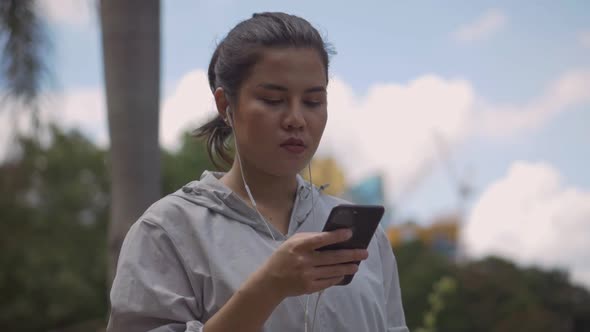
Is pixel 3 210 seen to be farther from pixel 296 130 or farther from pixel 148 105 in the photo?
pixel 296 130

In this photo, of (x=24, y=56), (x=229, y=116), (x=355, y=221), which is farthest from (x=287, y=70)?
(x=24, y=56)

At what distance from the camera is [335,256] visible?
66.6 inches

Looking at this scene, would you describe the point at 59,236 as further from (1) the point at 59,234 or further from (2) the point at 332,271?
(2) the point at 332,271

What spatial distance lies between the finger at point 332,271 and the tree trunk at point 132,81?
3092 millimetres

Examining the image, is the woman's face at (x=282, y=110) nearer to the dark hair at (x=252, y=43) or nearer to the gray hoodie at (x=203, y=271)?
the dark hair at (x=252, y=43)

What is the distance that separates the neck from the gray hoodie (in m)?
0.04

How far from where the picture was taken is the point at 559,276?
1252 cm

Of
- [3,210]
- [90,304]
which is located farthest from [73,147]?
[90,304]

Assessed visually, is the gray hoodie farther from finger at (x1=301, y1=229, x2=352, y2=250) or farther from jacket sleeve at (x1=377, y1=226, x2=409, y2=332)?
finger at (x1=301, y1=229, x2=352, y2=250)

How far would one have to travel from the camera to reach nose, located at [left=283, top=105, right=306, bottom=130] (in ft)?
6.48

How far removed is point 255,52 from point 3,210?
29.3m

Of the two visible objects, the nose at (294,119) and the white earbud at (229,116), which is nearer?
the nose at (294,119)

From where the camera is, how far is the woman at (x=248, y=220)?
193cm

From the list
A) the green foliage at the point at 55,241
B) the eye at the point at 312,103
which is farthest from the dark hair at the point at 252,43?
the green foliage at the point at 55,241
